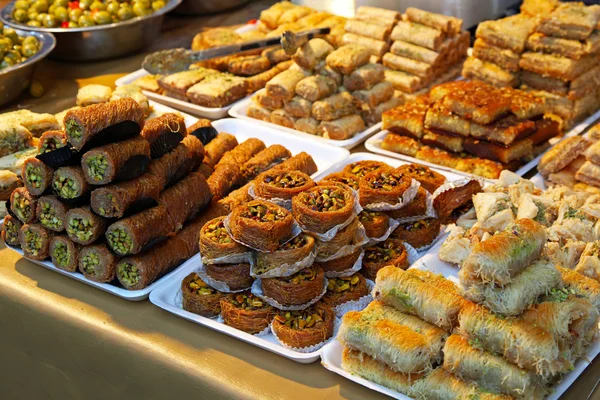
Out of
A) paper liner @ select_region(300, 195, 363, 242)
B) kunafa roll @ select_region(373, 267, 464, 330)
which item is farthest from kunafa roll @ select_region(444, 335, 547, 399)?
paper liner @ select_region(300, 195, 363, 242)

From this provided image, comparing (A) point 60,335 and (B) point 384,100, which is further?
(B) point 384,100

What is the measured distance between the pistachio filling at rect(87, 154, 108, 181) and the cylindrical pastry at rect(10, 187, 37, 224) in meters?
0.37

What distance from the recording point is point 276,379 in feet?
8.18

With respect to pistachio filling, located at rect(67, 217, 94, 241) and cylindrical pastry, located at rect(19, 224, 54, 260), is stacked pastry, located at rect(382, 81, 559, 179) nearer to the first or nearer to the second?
pistachio filling, located at rect(67, 217, 94, 241)

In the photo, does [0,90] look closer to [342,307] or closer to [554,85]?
[342,307]

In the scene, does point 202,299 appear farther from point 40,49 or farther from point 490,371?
point 40,49

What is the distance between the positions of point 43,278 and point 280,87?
1.75m

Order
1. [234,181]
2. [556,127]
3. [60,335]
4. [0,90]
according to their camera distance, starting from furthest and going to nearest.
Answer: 1. [0,90]
2. [556,127]
3. [234,181]
4. [60,335]

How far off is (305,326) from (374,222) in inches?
21.4

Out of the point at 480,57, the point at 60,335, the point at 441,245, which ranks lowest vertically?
the point at 60,335

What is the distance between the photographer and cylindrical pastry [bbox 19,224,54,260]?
3029 millimetres

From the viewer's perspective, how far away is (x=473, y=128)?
365 centimetres

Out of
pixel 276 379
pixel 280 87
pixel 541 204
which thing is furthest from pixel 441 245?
pixel 280 87

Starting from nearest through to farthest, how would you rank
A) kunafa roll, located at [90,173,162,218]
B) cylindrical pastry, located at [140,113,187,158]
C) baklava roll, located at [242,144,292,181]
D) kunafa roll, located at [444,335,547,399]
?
kunafa roll, located at [444,335,547,399] → kunafa roll, located at [90,173,162,218] → cylindrical pastry, located at [140,113,187,158] → baklava roll, located at [242,144,292,181]
